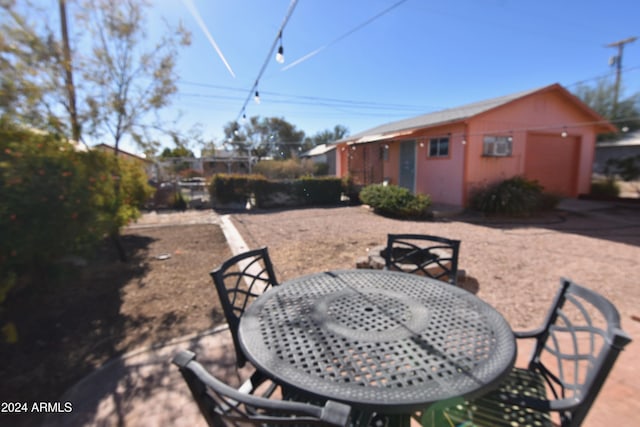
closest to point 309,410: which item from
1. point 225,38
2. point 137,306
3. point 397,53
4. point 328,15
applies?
point 137,306

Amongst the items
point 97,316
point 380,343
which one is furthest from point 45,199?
point 380,343

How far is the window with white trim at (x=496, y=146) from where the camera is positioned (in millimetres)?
8867

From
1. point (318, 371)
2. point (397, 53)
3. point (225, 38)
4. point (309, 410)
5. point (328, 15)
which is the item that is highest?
Result: point (397, 53)

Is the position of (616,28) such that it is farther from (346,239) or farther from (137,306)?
(137,306)

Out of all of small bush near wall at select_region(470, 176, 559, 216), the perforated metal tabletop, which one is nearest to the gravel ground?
small bush near wall at select_region(470, 176, 559, 216)

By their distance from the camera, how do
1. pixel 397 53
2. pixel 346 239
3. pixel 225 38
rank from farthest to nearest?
pixel 397 53, pixel 346 239, pixel 225 38

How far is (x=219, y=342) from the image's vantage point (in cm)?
235

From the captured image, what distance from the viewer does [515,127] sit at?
923cm

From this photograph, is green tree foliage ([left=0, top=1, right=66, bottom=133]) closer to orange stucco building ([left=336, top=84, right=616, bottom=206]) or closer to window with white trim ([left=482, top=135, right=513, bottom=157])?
orange stucco building ([left=336, top=84, right=616, bottom=206])

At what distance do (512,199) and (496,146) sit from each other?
2.07m

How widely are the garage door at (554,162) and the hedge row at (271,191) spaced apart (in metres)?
6.97

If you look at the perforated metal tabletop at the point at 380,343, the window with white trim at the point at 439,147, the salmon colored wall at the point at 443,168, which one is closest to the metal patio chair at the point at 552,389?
the perforated metal tabletop at the point at 380,343

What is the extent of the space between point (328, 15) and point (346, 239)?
12.3 feet

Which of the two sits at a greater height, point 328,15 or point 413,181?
point 328,15
